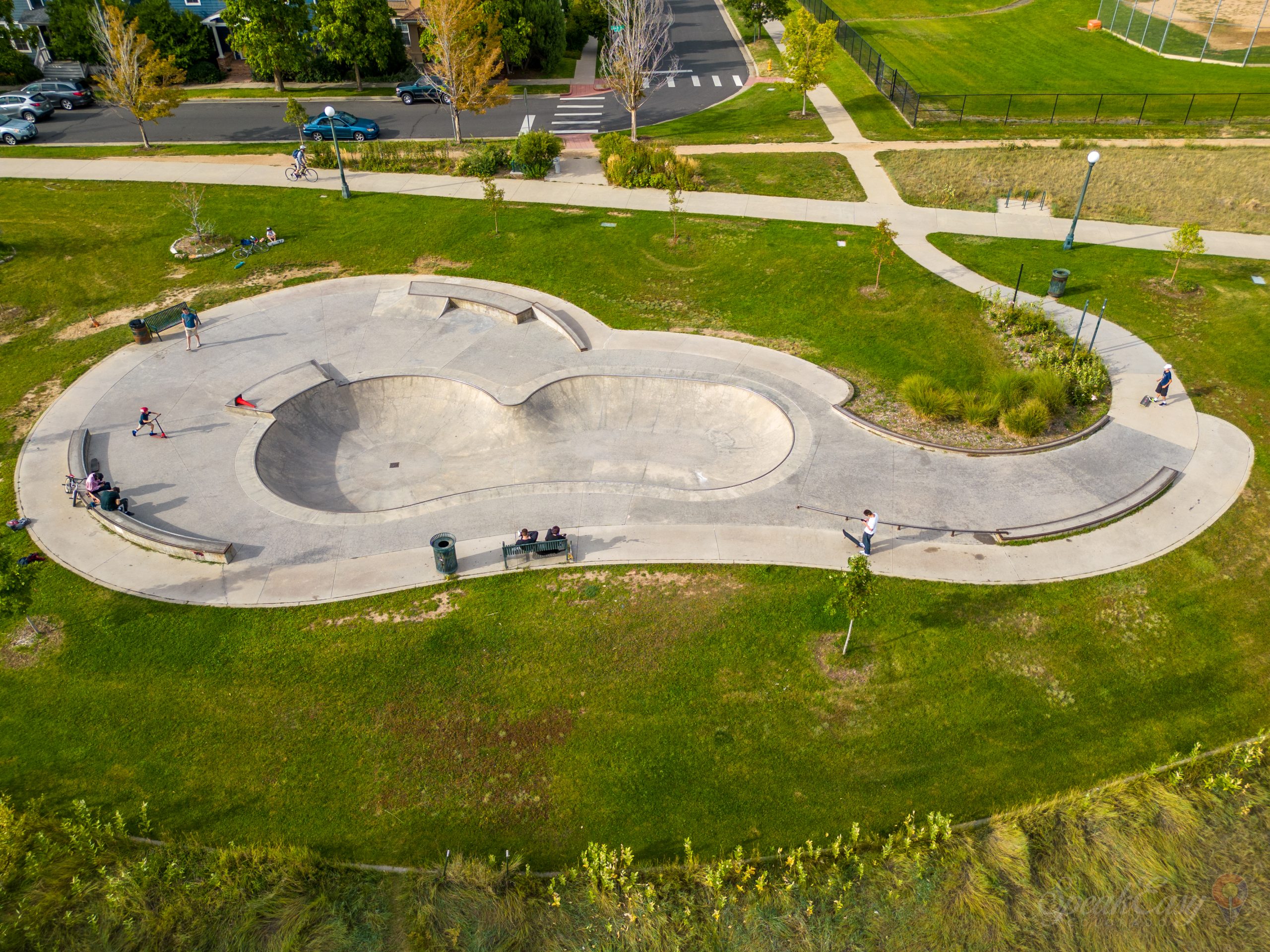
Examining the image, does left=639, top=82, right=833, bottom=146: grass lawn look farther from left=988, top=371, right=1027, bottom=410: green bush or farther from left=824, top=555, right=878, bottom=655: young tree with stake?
left=824, top=555, right=878, bottom=655: young tree with stake

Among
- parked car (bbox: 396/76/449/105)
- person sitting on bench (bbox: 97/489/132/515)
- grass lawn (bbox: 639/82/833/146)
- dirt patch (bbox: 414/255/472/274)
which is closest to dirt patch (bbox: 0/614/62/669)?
person sitting on bench (bbox: 97/489/132/515)

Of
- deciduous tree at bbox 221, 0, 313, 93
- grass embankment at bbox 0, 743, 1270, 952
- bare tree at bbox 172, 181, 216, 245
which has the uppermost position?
deciduous tree at bbox 221, 0, 313, 93

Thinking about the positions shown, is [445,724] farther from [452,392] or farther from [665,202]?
[665,202]

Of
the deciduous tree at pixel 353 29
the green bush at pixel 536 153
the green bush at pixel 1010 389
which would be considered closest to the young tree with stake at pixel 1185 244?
the green bush at pixel 1010 389

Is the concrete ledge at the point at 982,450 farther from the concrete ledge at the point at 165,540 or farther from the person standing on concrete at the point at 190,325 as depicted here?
the person standing on concrete at the point at 190,325

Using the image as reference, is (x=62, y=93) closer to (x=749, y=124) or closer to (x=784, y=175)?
(x=749, y=124)

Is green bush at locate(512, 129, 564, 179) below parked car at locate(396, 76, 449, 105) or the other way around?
below

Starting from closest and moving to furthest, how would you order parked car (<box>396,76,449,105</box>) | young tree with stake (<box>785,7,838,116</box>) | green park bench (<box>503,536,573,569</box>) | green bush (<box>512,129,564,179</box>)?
green park bench (<box>503,536,573,569</box>), green bush (<box>512,129,564,179</box>), young tree with stake (<box>785,7,838,116</box>), parked car (<box>396,76,449,105</box>)
